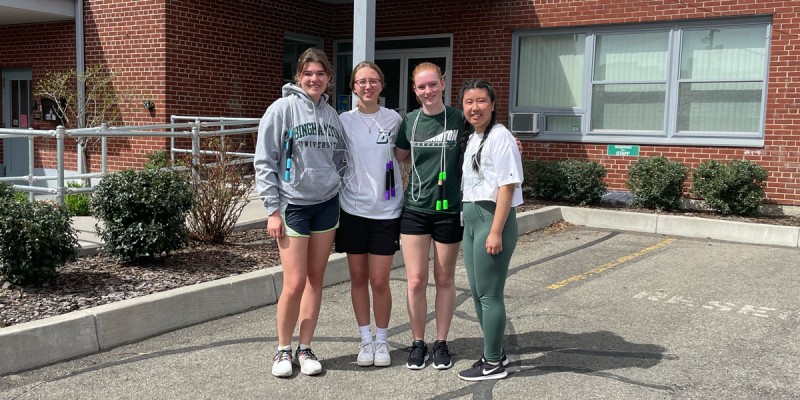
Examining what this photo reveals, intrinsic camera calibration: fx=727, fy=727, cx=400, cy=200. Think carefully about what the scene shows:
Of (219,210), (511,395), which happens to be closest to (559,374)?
(511,395)

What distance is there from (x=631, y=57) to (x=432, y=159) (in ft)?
28.7

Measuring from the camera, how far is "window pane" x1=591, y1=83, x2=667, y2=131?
11.8 m

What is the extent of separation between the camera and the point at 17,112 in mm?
14320

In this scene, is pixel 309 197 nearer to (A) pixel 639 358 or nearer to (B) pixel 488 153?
(B) pixel 488 153

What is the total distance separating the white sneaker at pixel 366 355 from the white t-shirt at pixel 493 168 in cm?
110

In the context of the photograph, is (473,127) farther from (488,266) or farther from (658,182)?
(658,182)

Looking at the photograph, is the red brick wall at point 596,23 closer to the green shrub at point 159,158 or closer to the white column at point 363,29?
the white column at point 363,29

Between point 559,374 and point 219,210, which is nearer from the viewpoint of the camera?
point 559,374

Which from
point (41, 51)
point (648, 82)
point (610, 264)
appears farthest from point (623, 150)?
point (41, 51)

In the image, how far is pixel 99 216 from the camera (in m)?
5.92

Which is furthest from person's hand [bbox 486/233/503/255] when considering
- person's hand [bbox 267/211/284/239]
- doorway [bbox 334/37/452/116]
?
doorway [bbox 334/37/452/116]

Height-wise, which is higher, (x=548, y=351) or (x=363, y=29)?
(x=363, y=29)

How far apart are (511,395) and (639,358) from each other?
108cm

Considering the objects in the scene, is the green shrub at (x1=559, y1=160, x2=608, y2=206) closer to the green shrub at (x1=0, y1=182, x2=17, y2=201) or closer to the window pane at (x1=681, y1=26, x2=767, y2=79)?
the window pane at (x1=681, y1=26, x2=767, y2=79)
